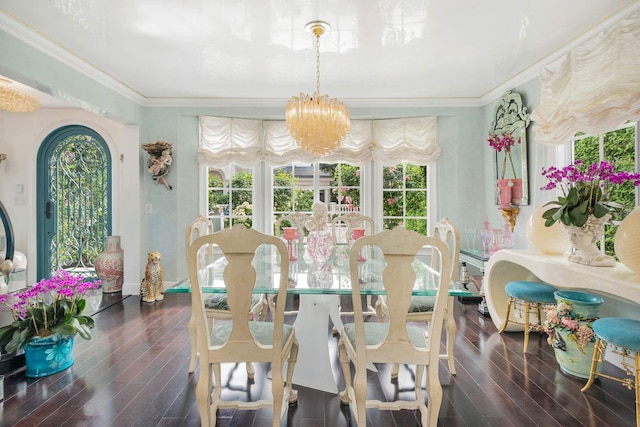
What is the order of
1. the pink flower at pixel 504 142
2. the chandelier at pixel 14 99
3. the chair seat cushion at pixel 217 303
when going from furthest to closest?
the pink flower at pixel 504 142 → the chandelier at pixel 14 99 → the chair seat cushion at pixel 217 303

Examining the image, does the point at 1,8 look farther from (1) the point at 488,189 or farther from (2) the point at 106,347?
(1) the point at 488,189

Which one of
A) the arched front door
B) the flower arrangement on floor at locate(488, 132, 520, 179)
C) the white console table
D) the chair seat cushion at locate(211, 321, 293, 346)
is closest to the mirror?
the flower arrangement on floor at locate(488, 132, 520, 179)

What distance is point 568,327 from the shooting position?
2.29 meters

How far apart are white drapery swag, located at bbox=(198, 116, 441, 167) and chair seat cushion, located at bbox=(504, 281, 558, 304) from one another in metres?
2.02

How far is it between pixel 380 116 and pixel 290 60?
1.63m

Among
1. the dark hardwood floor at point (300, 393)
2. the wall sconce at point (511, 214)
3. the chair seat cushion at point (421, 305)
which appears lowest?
the dark hardwood floor at point (300, 393)

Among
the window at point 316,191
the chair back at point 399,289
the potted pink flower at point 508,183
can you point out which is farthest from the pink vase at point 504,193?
the chair back at point 399,289

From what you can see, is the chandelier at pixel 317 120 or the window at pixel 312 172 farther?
the window at pixel 312 172

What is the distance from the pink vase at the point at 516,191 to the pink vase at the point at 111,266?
15.4 feet

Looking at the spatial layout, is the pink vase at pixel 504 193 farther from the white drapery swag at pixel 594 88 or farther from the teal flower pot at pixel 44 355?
the teal flower pot at pixel 44 355

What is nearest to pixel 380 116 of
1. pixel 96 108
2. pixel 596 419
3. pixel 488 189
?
pixel 488 189

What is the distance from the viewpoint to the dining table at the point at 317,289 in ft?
6.02

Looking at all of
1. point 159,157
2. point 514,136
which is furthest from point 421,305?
point 159,157

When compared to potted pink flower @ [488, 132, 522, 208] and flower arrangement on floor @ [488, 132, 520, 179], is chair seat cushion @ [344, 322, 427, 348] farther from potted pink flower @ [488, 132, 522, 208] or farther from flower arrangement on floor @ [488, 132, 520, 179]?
flower arrangement on floor @ [488, 132, 520, 179]
